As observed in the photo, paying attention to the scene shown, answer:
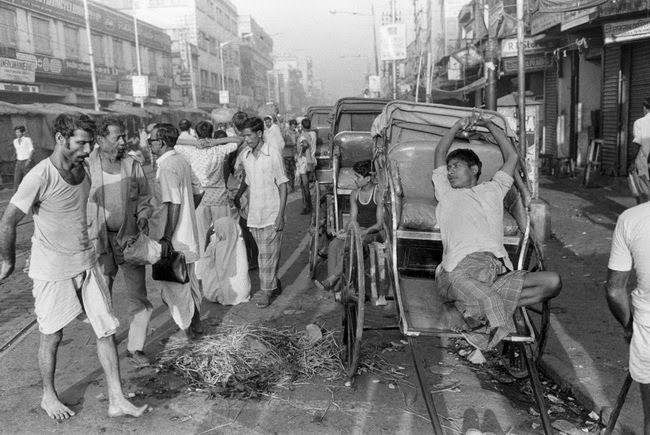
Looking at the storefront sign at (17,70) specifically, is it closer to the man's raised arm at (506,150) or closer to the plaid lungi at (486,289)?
the man's raised arm at (506,150)

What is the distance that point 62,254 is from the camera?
3.81m

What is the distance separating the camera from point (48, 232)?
3.78 meters

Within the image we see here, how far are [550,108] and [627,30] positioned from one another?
9.04 metres

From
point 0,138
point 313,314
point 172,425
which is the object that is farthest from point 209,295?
point 0,138

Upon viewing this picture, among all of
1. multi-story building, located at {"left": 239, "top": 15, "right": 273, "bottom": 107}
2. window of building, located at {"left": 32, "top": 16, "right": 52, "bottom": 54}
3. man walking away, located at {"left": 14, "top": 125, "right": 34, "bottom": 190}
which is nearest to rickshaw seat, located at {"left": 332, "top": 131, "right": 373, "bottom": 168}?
man walking away, located at {"left": 14, "top": 125, "right": 34, "bottom": 190}

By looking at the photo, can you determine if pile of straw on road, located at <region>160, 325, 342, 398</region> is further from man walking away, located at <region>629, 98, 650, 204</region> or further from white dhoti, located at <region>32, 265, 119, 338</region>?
man walking away, located at <region>629, 98, 650, 204</region>

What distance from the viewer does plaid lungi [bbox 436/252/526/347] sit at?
12.0 feet

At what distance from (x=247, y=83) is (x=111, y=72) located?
5607 centimetres

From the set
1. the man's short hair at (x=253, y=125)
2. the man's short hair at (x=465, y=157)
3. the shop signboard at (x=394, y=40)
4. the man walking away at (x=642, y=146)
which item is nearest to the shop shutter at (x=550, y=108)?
the shop signboard at (x=394, y=40)

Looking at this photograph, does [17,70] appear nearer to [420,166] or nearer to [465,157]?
[420,166]

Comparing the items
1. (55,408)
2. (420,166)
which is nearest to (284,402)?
(55,408)

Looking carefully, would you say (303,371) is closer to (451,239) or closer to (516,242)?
(451,239)

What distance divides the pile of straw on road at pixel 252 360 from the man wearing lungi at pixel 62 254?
62cm

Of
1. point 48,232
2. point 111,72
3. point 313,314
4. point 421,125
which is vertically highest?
point 111,72
